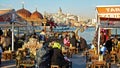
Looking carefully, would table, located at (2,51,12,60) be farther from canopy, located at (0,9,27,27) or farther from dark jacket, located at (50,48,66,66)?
dark jacket, located at (50,48,66,66)

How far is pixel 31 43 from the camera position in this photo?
1756 centimetres

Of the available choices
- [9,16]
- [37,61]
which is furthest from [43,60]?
[9,16]

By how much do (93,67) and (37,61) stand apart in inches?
87.5

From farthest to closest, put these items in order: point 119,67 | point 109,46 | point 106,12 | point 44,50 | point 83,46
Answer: point 83,46 → point 109,46 → point 106,12 → point 119,67 → point 44,50

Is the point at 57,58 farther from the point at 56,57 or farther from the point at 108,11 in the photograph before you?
the point at 108,11

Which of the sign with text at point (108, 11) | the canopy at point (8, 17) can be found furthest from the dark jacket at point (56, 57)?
the sign with text at point (108, 11)

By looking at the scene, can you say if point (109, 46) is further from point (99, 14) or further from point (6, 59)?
point (6, 59)

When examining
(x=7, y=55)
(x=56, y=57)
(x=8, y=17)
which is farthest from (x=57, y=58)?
(x=7, y=55)

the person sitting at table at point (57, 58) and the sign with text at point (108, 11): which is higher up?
the sign with text at point (108, 11)

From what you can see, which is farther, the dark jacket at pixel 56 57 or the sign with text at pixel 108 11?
the sign with text at pixel 108 11

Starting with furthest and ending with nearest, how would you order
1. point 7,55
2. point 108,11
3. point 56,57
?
point 7,55 → point 108,11 → point 56,57

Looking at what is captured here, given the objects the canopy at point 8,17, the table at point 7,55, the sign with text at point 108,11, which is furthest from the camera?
the table at point 7,55

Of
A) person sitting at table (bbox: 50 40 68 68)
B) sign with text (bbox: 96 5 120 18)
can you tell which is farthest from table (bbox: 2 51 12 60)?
person sitting at table (bbox: 50 40 68 68)

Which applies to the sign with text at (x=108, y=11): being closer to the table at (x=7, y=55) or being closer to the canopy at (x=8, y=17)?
the canopy at (x=8, y=17)
